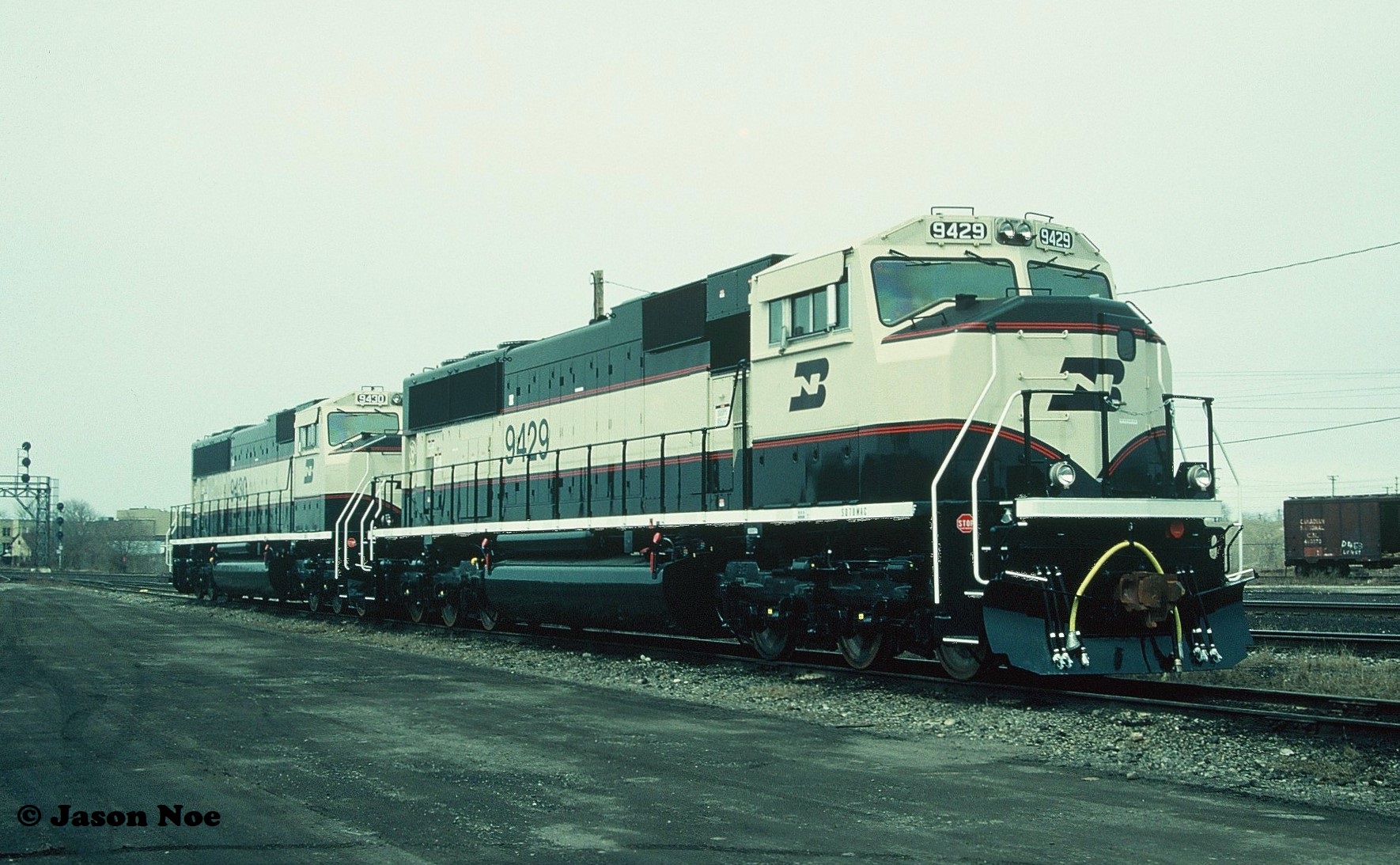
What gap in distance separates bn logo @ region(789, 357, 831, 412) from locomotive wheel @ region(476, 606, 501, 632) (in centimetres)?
879

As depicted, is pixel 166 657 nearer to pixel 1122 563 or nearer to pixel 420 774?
pixel 420 774

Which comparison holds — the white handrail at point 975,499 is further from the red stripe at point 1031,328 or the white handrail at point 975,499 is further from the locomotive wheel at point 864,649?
the locomotive wheel at point 864,649

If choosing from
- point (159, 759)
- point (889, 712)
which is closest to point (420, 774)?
point (159, 759)

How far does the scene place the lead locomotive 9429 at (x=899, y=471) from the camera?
1137cm

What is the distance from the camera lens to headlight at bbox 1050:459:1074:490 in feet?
37.3

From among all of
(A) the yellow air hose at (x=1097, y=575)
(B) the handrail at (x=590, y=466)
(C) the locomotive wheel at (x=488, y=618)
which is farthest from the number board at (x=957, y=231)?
(C) the locomotive wheel at (x=488, y=618)

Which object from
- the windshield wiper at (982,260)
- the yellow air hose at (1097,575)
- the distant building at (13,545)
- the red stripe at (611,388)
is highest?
the windshield wiper at (982,260)

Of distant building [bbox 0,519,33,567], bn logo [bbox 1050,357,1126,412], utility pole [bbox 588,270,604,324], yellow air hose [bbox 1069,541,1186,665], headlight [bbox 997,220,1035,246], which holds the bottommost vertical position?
distant building [bbox 0,519,33,567]

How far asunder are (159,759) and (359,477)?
18.7m

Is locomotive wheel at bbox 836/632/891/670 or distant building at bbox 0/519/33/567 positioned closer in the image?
locomotive wheel at bbox 836/632/891/670

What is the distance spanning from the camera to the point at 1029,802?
7.48 metres

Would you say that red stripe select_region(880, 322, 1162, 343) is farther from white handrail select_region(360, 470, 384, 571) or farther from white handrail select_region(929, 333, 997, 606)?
white handrail select_region(360, 470, 384, 571)

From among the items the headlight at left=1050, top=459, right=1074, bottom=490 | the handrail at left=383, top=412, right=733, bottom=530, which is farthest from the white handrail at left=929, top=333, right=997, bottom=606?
the handrail at left=383, top=412, right=733, bottom=530

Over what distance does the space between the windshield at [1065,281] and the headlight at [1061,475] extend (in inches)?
73.9
